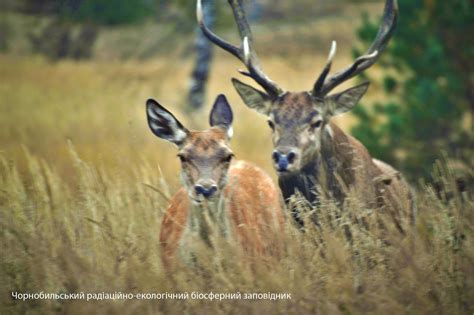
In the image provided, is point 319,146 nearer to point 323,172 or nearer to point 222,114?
point 323,172

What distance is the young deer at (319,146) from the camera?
6.54 metres

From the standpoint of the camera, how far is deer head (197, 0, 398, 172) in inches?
256

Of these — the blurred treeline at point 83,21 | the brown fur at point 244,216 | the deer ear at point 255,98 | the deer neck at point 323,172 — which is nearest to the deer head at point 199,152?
the brown fur at point 244,216

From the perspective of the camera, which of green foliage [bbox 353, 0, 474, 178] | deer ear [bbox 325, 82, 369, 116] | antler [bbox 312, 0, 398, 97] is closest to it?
antler [bbox 312, 0, 398, 97]

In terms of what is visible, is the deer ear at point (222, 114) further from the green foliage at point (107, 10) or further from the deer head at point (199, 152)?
the green foliage at point (107, 10)

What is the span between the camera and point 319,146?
674 centimetres

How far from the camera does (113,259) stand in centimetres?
552

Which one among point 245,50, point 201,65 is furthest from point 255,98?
point 201,65

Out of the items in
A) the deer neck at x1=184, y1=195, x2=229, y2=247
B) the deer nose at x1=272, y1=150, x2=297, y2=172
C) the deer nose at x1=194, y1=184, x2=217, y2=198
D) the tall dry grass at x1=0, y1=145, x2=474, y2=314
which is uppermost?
the deer nose at x1=272, y1=150, x2=297, y2=172

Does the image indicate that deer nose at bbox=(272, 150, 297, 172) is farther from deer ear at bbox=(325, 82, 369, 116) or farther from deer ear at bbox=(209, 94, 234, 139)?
deer ear at bbox=(325, 82, 369, 116)

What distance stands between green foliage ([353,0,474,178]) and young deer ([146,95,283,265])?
583cm

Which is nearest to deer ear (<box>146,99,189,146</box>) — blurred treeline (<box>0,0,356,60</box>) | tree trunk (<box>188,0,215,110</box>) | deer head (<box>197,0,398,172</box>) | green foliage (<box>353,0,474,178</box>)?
deer head (<box>197,0,398,172</box>)

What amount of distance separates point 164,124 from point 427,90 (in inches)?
257

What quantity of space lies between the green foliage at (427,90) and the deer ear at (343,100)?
17.0 feet
